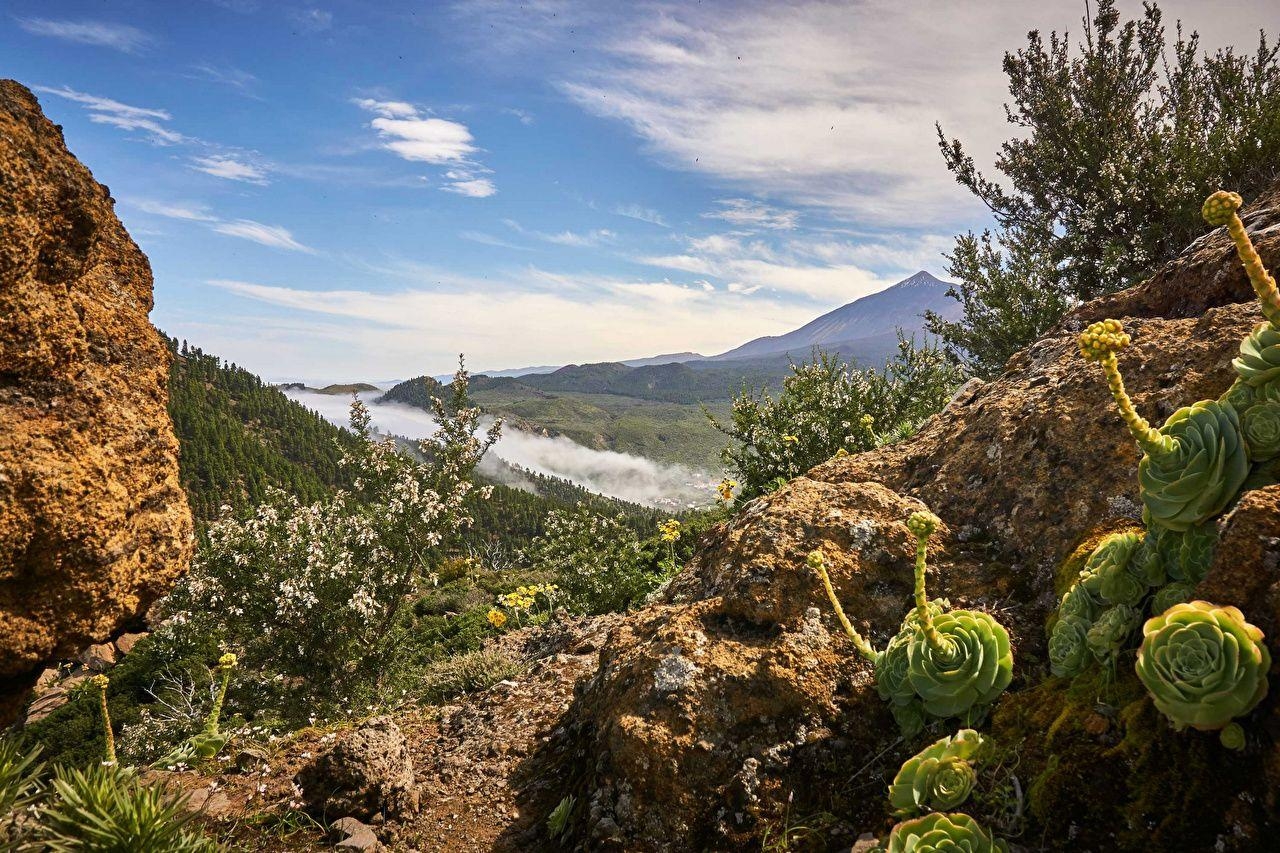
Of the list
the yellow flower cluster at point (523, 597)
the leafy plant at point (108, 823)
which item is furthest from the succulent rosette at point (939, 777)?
the yellow flower cluster at point (523, 597)

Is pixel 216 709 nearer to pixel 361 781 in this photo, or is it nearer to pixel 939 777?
pixel 361 781

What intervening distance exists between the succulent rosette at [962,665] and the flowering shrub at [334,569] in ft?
34.8

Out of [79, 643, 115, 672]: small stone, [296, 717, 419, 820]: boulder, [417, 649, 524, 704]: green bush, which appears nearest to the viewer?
[296, 717, 419, 820]: boulder

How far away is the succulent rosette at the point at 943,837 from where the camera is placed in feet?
7.88

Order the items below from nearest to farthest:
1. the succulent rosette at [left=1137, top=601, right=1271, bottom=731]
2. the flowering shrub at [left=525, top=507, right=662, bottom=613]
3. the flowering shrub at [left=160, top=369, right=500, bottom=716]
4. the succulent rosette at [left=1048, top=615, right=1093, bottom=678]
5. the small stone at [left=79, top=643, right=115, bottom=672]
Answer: the succulent rosette at [left=1137, top=601, right=1271, bottom=731], the succulent rosette at [left=1048, top=615, right=1093, bottom=678], the flowering shrub at [left=160, top=369, right=500, bottom=716], the flowering shrub at [left=525, top=507, right=662, bottom=613], the small stone at [left=79, top=643, right=115, bottom=672]

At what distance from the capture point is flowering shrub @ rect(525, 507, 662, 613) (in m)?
13.3

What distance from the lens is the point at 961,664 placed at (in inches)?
118

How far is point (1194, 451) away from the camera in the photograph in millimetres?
2633

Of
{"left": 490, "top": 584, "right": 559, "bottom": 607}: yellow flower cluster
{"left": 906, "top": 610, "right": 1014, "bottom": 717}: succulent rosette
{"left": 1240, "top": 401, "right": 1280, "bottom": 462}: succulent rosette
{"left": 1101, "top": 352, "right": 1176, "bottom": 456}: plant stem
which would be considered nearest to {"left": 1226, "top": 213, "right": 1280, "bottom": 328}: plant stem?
{"left": 1240, "top": 401, "right": 1280, "bottom": 462}: succulent rosette

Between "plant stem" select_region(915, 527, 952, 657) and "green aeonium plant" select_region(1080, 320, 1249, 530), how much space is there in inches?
36.1

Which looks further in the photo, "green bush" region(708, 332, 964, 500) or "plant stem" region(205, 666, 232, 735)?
"green bush" region(708, 332, 964, 500)

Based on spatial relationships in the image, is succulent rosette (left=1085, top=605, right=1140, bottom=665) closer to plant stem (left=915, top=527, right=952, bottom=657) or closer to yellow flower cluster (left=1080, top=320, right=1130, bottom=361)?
plant stem (left=915, top=527, right=952, bottom=657)

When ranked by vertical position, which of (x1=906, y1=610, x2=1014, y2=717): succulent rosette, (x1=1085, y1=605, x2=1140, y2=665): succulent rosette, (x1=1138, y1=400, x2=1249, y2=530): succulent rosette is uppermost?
(x1=1138, y1=400, x2=1249, y2=530): succulent rosette

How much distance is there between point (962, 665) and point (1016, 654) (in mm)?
685
